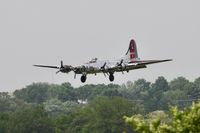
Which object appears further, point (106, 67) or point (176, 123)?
point (106, 67)

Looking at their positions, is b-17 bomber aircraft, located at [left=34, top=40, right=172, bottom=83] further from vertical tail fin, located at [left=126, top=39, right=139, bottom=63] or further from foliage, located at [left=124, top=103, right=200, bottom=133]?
foliage, located at [left=124, top=103, right=200, bottom=133]

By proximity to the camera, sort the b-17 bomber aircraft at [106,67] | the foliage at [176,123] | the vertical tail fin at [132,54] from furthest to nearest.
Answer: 1. the vertical tail fin at [132,54]
2. the b-17 bomber aircraft at [106,67]
3. the foliage at [176,123]

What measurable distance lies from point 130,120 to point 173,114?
56.9 inches

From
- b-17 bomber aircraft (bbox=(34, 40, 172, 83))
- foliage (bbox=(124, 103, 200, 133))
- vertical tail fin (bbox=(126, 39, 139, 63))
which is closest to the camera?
foliage (bbox=(124, 103, 200, 133))

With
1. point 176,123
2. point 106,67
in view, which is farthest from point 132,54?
point 176,123

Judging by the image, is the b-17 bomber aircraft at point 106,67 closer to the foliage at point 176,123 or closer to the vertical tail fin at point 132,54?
the vertical tail fin at point 132,54

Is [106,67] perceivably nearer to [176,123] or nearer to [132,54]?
[132,54]

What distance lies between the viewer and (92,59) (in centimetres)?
9569

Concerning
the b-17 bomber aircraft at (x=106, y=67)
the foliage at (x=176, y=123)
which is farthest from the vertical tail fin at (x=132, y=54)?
the foliage at (x=176, y=123)

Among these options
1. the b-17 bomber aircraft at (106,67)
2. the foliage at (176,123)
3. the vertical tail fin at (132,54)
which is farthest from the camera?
the vertical tail fin at (132,54)

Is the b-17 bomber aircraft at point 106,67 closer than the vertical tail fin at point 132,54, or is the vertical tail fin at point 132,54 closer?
the b-17 bomber aircraft at point 106,67

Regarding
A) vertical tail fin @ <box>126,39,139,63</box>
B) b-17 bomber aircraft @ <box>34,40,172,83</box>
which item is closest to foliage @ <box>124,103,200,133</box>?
b-17 bomber aircraft @ <box>34,40,172,83</box>

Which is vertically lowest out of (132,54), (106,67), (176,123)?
(176,123)

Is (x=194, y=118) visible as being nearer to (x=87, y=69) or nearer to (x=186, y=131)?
(x=186, y=131)
